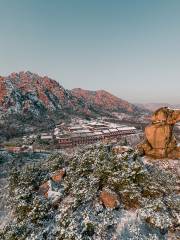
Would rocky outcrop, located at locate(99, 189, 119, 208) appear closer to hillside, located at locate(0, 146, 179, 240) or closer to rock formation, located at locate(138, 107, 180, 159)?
hillside, located at locate(0, 146, 179, 240)

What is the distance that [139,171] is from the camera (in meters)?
30.2

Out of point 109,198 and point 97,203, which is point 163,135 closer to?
point 109,198

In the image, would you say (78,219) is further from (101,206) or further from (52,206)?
(52,206)

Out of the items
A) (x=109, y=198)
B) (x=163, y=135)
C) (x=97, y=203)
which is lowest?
(x=97, y=203)

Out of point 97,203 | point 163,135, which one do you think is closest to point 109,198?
point 97,203

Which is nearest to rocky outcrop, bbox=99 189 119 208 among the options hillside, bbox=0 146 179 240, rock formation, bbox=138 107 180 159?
hillside, bbox=0 146 179 240

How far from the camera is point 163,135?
41281 mm

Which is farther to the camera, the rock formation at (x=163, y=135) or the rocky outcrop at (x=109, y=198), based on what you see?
the rock formation at (x=163, y=135)

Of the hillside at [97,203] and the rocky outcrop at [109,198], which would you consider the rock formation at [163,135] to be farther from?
the rocky outcrop at [109,198]

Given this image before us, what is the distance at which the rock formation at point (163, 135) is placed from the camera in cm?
4116

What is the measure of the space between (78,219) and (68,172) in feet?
36.2

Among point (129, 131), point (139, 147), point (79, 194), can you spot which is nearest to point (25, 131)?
point (129, 131)

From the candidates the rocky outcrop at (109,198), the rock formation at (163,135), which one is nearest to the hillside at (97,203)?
the rocky outcrop at (109,198)

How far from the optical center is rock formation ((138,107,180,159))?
41156mm
